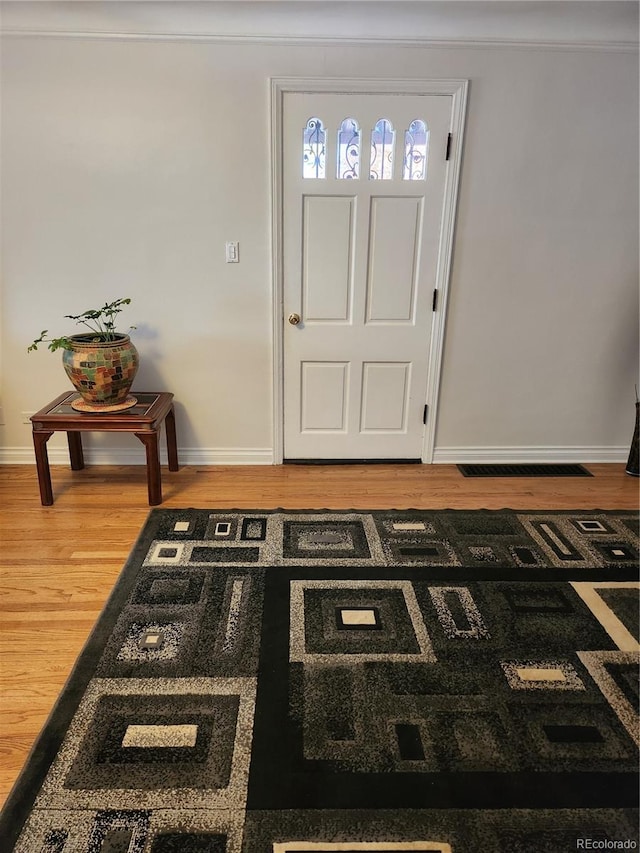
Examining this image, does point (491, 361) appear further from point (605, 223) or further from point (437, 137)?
point (437, 137)

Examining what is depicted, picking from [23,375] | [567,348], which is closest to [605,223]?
[567,348]

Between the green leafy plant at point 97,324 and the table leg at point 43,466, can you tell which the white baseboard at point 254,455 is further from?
the green leafy plant at point 97,324

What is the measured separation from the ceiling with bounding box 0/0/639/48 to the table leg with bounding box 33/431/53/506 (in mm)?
1963

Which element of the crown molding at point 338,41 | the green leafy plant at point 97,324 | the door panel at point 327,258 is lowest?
the green leafy plant at point 97,324

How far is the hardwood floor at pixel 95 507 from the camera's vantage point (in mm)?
1830

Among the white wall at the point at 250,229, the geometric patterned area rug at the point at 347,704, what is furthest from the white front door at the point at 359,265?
the geometric patterned area rug at the point at 347,704

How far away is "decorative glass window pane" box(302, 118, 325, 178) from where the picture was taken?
2842 millimetres

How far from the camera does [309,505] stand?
2936mm

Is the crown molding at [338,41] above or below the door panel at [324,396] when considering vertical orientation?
above

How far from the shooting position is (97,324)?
311 cm

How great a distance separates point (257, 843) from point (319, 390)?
7.64ft

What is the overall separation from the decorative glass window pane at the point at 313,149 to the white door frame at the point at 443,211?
0.13 m

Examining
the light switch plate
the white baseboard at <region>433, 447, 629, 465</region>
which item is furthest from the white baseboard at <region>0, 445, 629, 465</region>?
the light switch plate

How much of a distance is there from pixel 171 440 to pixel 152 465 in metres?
0.46
